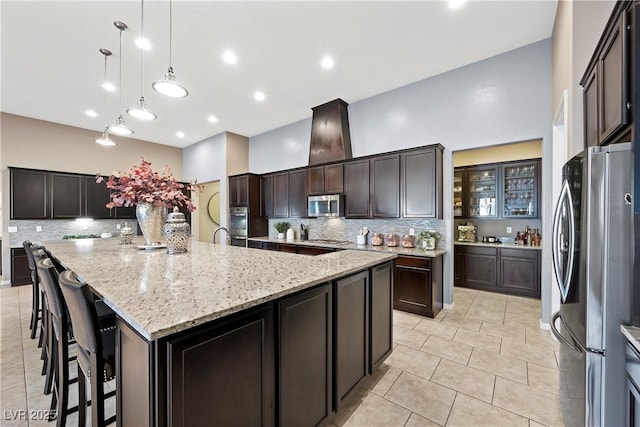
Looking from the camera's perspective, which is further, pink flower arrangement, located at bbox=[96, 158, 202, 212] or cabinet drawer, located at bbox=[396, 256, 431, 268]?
cabinet drawer, located at bbox=[396, 256, 431, 268]

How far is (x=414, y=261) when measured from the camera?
3.54 metres

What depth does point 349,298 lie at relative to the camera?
179 centimetres

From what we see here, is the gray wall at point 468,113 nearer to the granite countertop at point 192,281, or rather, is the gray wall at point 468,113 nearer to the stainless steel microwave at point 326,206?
the stainless steel microwave at point 326,206

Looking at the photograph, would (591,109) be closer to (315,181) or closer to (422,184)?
(422,184)

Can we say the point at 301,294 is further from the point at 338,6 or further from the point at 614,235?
the point at 338,6

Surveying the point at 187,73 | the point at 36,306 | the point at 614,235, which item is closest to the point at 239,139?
the point at 187,73

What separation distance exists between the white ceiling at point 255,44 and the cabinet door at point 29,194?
134 centimetres

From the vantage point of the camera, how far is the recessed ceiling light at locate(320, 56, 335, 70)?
3.49m

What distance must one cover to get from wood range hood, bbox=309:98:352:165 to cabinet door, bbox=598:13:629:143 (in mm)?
3344

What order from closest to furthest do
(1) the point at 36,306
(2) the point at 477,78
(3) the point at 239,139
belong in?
(1) the point at 36,306 → (2) the point at 477,78 → (3) the point at 239,139

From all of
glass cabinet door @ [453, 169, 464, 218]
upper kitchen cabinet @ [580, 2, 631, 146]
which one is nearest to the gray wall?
upper kitchen cabinet @ [580, 2, 631, 146]

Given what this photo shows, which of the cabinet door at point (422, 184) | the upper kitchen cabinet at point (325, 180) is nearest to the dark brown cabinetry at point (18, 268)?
the upper kitchen cabinet at point (325, 180)

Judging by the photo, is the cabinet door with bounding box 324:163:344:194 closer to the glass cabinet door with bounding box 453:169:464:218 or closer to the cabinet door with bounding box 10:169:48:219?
the glass cabinet door with bounding box 453:169:464:218

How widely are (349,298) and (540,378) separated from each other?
1.85 metres
